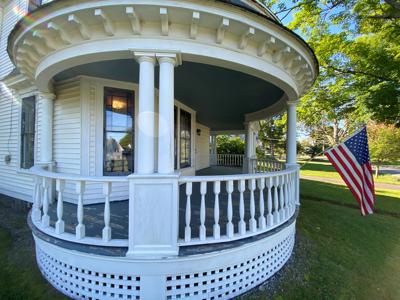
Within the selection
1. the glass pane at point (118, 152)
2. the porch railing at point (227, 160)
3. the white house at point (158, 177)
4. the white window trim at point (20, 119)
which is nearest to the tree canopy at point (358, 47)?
the white house at point (158, 177)

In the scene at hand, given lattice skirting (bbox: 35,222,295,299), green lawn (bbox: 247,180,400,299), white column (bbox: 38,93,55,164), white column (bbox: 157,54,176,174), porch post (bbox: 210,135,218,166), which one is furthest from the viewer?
porch post (bbox: 210,135,218,166)

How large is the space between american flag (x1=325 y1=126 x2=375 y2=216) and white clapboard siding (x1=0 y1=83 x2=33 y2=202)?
23.8 feet

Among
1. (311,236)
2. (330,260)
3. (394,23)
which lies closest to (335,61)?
(394,23)

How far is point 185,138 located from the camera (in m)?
7.09

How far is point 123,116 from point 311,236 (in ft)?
16.0

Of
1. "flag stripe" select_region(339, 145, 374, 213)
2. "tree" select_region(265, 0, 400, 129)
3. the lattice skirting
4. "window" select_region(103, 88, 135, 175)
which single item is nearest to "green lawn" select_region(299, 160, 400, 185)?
"tree" select_region(265, 0, 400, 129)

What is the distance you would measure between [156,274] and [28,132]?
5.83 m

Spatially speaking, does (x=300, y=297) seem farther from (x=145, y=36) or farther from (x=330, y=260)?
(x=145, y=36)

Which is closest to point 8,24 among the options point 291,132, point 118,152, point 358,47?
point 118,152

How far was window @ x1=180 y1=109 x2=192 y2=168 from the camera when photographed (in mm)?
6703

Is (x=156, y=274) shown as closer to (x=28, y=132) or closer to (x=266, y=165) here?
(x=28, y=132)

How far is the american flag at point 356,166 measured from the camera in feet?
10.3

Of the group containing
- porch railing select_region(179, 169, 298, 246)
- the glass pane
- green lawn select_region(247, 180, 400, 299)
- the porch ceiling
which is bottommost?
green lawn select_region(247, 180, 400, 299)

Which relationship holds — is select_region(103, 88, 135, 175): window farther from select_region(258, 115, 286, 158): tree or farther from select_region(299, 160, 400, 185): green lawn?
select_region(258, 115, 286, 158): tree
